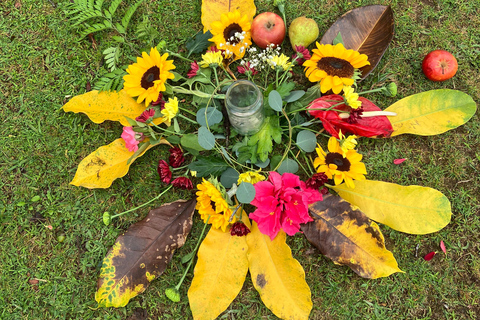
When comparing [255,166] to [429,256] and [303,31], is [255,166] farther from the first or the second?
[429,256]

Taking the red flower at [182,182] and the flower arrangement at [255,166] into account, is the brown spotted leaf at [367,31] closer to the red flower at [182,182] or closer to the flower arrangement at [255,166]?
the flower arrangement at [255,166]

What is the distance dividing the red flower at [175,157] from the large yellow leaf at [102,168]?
0.10m

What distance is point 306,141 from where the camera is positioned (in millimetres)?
1656

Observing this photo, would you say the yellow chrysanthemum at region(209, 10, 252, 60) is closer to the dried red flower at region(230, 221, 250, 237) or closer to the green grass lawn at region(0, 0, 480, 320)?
the green grass lawn at region(0, 0, 480, 320)

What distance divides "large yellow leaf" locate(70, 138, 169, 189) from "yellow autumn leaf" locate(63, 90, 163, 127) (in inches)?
5.5

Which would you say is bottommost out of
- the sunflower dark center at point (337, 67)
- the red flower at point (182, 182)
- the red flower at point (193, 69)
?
the red flower at point (182, 182)

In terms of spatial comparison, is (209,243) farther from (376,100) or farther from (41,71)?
(41,71)

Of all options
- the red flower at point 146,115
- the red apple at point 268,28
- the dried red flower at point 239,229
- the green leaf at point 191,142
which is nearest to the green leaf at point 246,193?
the dried red flower at point 239,229

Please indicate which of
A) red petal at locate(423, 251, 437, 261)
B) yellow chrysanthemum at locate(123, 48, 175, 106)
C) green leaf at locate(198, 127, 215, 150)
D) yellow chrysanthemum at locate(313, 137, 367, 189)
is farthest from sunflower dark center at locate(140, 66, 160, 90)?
red petal at locate(423, 251, 437, 261)

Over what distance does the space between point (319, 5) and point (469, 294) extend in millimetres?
1741

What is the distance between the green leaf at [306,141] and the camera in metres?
1.65

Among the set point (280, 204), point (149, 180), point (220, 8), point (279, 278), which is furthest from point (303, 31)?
point (279, 278)

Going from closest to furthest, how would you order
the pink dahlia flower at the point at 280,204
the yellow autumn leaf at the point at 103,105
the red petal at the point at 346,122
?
the pink dahlia flower at the point at 280,204 → the red petal at the point at 346,122 → the yellow autumn leaf at the point at 103,105

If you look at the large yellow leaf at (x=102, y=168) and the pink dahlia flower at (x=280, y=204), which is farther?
the large yellow leaf at (x=102, y=168)
